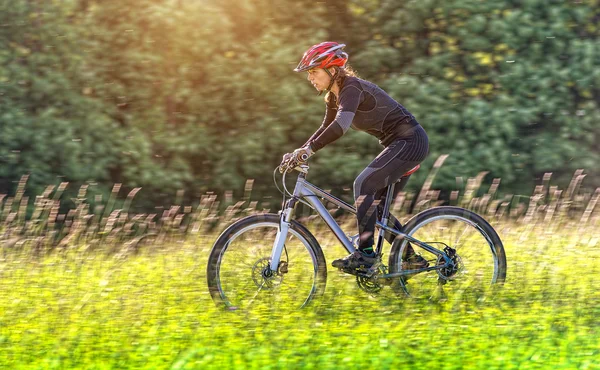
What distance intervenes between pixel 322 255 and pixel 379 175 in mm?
675

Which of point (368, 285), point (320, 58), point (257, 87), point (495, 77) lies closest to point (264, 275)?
point (368, 285)

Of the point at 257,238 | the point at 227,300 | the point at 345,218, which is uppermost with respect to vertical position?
the point at 257,238

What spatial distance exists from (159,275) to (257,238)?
1345 mm

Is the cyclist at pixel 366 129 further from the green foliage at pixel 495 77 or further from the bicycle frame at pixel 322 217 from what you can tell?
the green foliage at pixel 495 77

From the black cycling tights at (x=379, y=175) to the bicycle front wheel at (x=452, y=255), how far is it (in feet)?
0.89

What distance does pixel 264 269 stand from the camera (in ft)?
19.9

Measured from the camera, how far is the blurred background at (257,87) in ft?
33.2

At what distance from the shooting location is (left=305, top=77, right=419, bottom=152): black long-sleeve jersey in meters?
5.79

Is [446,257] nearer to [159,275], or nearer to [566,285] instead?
[566,285]

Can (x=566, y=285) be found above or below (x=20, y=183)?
above

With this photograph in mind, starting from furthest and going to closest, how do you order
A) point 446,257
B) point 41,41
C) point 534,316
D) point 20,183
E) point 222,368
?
point 41,41
point 20,183
point 446,257
point 534,316
point 222,368

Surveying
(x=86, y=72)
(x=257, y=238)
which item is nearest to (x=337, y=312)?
(x=257, y=238)

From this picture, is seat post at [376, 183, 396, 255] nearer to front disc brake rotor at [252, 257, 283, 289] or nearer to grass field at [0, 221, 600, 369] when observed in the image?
grass field at [0, 221, 600, 369]

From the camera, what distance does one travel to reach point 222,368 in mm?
5094
